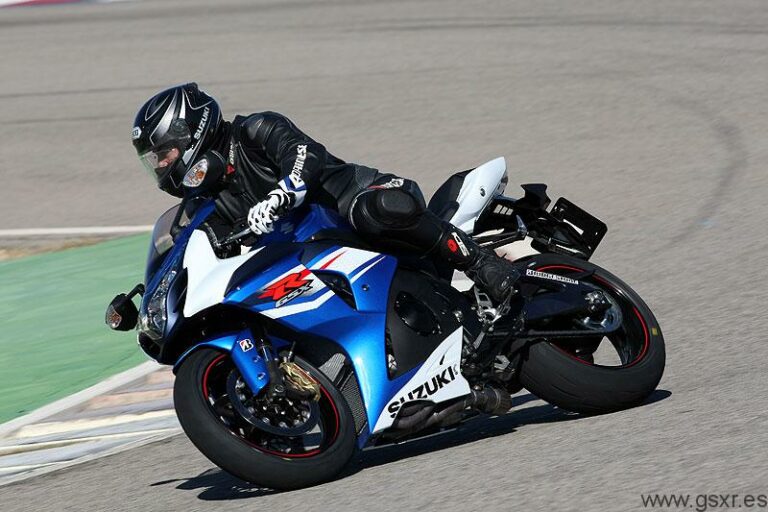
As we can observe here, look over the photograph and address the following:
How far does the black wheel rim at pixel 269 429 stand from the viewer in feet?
16.9

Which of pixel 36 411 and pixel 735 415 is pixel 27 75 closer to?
pixel 36 411

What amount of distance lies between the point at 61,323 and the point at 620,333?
177 inches

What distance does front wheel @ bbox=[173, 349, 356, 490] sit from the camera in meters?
5.02

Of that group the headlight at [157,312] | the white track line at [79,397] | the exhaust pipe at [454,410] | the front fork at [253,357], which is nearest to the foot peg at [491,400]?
the exhaust pipe at [454,410]

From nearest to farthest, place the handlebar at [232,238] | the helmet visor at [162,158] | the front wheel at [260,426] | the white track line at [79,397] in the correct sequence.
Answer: the front wheel at [260,426] → the handlebar at [232,238] → the helmet visor at [162,158] → the white track line at [79,397]

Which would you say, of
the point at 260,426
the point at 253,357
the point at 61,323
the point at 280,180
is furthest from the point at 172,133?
the point at 61,323

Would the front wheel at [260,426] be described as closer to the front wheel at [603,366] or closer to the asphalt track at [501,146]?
the asphalt track at [501,146]

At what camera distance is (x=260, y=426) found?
5094 millimetres

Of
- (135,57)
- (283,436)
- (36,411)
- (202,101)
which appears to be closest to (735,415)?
(283,436)

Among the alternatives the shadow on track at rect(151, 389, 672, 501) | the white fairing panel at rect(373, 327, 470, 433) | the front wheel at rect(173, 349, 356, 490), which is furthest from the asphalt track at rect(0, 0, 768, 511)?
the white fairing panel at rect(373, 327, 470, 433)

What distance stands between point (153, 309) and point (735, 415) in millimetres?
2278

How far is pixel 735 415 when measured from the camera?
17.4 feet

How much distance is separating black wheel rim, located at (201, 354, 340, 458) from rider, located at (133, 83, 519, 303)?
22.5 inches

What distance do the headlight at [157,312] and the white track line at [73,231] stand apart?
575cm
